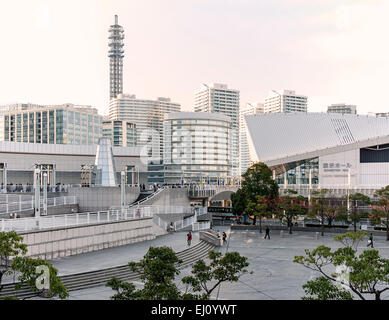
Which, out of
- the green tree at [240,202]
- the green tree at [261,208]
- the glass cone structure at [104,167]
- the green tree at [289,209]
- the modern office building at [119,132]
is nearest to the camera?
the glass cone structure at [104,167]

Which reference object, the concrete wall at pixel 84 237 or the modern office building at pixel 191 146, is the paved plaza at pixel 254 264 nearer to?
the concrete wall at pixel 84 237

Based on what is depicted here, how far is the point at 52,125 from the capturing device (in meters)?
150

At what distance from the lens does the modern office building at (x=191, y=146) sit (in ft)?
398

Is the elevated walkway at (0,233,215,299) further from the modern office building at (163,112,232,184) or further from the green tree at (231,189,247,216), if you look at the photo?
the modern office building at (163,112,232,184)

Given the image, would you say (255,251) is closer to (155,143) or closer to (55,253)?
(55,253)

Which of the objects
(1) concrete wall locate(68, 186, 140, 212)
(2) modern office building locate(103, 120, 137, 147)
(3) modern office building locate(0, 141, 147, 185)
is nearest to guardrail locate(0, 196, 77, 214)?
(1) concrete wall locate(68, 186, 140, 212)

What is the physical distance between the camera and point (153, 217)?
109ft

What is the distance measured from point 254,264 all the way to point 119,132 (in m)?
151

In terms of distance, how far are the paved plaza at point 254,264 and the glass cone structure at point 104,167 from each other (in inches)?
361

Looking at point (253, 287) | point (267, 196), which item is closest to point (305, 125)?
point (267, 196)

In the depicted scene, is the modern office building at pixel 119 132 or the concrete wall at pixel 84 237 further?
the modern office building at pixel 119 132

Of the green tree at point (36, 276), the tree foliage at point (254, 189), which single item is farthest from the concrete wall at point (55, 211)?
the green tree at point (36, 276)
